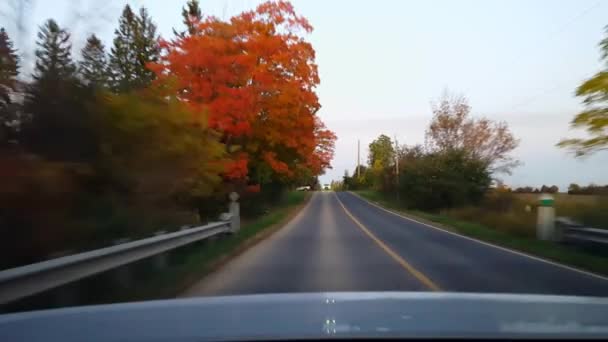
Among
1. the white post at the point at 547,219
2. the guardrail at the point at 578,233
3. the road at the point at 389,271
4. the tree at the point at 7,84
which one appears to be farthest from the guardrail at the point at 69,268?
the white post at the point at 547,219

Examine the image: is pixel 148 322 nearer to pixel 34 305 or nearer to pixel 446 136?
pixel 34 305

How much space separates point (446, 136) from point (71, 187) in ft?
154

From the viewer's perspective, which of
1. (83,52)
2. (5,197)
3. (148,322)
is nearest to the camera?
(148,322)

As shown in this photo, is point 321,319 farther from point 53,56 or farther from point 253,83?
point 253,83

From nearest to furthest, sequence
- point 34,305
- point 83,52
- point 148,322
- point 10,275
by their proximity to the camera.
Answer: point 148,322, point 10,275, point 34,305, point 83,52

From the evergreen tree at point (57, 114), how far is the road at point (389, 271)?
3299 mm

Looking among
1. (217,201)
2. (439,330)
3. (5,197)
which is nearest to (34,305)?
(5,197)

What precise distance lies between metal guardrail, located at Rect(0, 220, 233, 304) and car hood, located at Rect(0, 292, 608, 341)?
2133 millimetres

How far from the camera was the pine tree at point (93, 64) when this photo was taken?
11727mm

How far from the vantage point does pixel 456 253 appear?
1530 centimetres

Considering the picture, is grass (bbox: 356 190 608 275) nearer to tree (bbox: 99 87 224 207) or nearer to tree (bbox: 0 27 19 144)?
tree (bbox: 99 87 224 207)

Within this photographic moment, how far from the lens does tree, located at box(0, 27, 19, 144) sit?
9688 mm

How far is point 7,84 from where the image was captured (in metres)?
9.95

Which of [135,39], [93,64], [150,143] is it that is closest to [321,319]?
[150,143]
